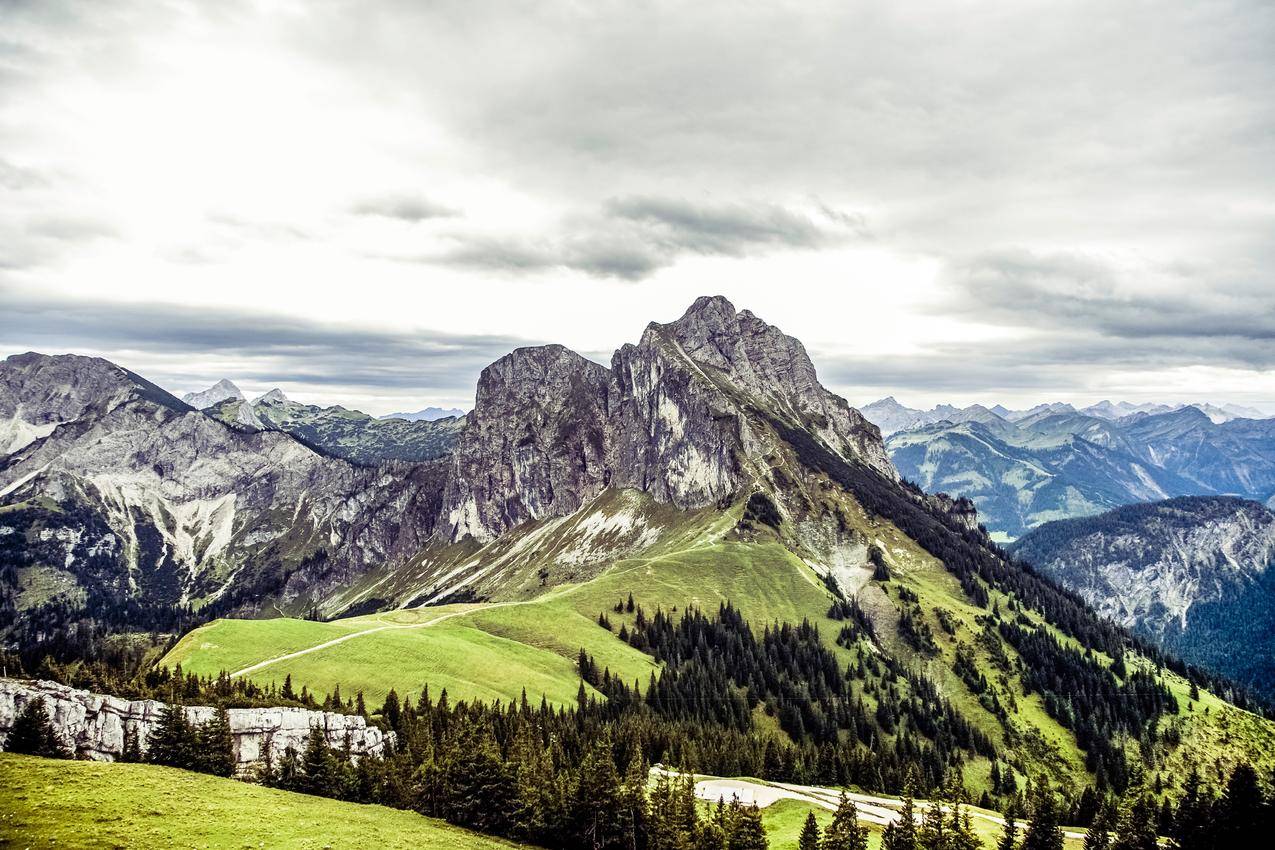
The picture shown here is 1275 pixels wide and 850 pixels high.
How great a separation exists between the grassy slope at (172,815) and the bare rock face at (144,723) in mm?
8032

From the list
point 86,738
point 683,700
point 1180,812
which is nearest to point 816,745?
point 683,700

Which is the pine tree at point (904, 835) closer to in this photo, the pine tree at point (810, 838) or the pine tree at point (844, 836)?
the pine tree at point (844, 836)

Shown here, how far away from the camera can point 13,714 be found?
7150 cm

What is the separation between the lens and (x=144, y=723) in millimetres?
83625

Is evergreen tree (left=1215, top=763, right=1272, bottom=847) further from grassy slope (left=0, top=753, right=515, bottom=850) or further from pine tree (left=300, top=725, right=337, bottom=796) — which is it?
pine tree (left=300, top=725, right=337, bottom=796)

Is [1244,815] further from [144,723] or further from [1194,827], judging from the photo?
[144,723]

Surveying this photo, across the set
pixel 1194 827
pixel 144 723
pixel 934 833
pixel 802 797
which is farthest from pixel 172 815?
pixel 1194 827

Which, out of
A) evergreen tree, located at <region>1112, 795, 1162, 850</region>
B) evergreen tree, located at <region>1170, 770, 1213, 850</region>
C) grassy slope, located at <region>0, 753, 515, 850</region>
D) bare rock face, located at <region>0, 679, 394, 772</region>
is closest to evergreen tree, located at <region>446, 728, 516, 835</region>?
grassy slope, located at <region>0, 753, 515, 850</region>

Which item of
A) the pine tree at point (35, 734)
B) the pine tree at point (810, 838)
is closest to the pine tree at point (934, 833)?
the pine tree at point (810, 838)

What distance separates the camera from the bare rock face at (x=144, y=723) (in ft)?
244

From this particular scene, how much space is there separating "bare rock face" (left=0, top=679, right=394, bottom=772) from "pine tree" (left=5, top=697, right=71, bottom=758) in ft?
2.27

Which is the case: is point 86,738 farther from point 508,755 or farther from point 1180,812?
point 1180,812

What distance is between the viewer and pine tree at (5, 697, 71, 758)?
232 ft

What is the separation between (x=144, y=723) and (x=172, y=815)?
109 feet
